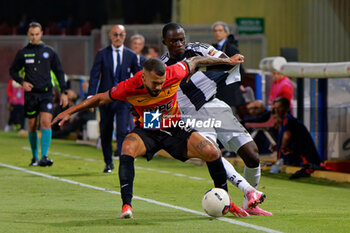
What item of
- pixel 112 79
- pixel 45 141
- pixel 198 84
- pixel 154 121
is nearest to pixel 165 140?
pixel 154 121

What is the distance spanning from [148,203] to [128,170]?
1645mm

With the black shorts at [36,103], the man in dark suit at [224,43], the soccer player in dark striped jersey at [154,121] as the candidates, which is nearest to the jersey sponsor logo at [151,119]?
the soccer player in dark striped jersey at [154,121]

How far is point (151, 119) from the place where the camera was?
8.59 m

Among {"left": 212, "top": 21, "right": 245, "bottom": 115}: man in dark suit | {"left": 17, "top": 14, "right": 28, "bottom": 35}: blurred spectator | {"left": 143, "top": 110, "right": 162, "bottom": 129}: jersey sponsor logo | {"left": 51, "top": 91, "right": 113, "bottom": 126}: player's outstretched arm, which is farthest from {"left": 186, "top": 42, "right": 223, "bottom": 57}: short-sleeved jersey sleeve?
{"left": 17, "top": 14, "right": 28, "bottom": 35}: blurred spectator

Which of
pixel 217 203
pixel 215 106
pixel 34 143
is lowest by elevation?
pixel 34 143

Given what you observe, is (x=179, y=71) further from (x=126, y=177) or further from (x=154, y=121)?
(x=126, y=177)

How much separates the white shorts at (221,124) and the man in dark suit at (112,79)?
3.39m

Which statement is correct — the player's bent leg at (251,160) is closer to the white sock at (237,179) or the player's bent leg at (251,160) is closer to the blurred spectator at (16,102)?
the white sock at (237,179)

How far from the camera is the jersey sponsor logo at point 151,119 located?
28.1 ft

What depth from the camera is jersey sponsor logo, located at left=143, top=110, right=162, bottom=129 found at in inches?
337

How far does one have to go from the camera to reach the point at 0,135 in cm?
2361

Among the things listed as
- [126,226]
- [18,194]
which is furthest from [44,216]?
[18,194]

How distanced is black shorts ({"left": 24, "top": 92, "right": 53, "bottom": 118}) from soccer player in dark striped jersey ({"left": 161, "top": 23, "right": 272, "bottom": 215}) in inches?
185

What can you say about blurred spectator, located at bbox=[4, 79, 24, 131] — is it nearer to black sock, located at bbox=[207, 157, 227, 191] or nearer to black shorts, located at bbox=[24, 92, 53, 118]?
black shorts, located at bbox=[24, 92, 53, 118]
